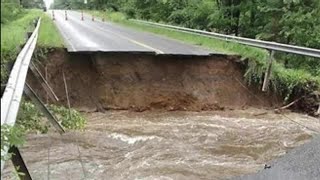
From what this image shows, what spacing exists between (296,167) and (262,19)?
1701cm

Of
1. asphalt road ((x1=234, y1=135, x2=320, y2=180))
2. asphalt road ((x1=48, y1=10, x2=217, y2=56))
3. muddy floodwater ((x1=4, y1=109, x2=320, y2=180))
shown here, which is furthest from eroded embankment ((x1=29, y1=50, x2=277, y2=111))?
asphalt road ((x1=234, y1=135, x2=320, y2=180))

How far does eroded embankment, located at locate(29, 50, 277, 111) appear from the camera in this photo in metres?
13.9

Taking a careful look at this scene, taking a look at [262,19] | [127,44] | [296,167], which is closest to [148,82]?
[127,44]

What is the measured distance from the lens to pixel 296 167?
6852 mm

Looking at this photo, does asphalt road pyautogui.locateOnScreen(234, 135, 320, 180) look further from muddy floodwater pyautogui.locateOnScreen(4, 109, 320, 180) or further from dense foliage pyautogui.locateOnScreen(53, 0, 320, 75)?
dense foliage pyautogui.locateOnScreen(53, 0, 320, 75)

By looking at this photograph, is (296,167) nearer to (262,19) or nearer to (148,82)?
(148,82)

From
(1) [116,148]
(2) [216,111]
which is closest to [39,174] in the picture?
(1) [116,148]

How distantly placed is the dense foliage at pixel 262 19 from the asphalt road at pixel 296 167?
8731 millimetres

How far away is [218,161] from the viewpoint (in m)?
8.39

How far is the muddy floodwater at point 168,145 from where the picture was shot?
25.7 feet

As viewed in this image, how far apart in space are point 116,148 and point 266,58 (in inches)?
276

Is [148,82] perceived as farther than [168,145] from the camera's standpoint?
Yes

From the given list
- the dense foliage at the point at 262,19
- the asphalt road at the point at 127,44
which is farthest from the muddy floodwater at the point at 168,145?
the dense foliage at the point at 262,19

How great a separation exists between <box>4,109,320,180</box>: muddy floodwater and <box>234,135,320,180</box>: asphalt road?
2.38 ft
